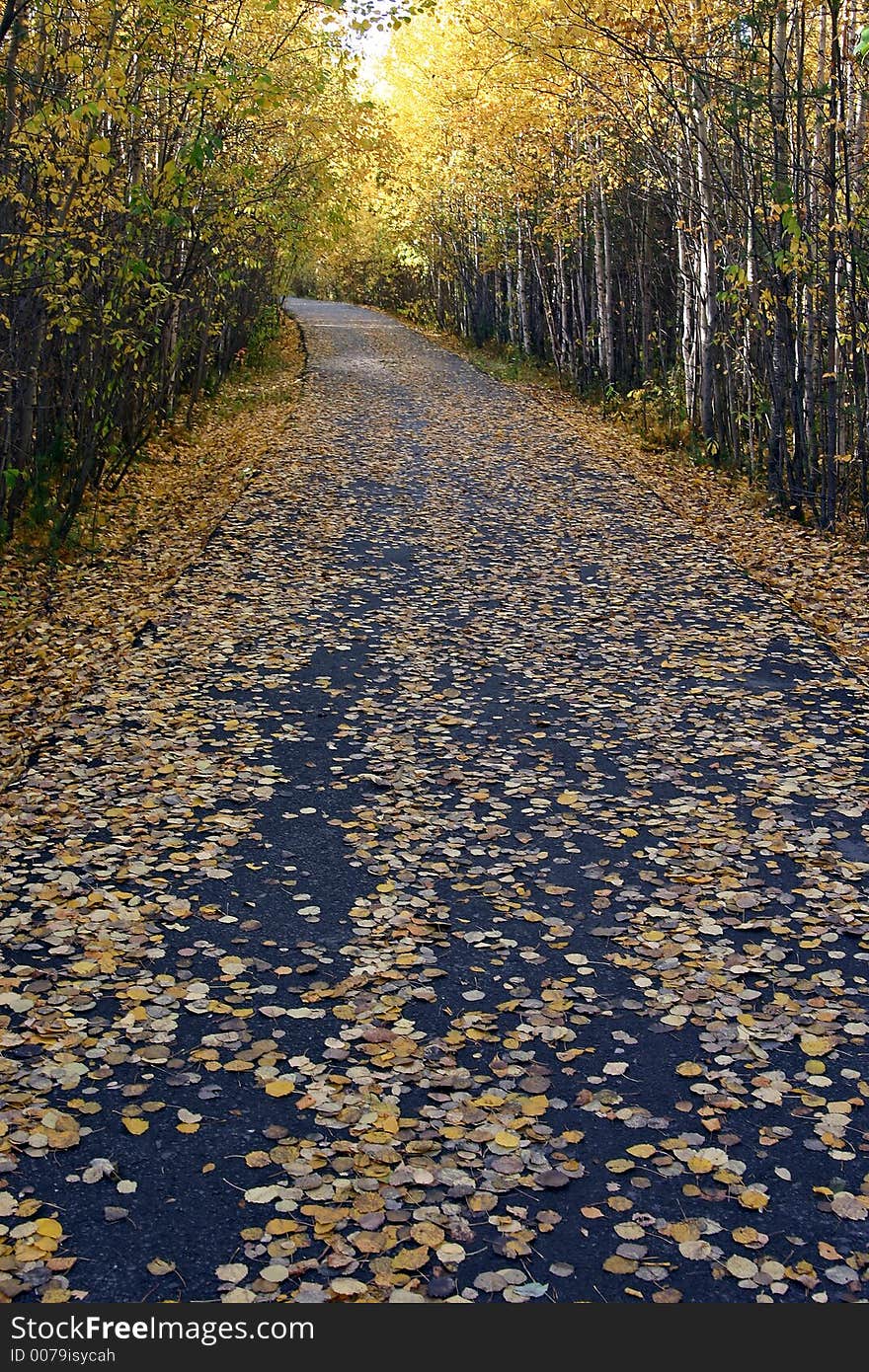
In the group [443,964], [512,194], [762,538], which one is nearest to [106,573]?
Result: [762,538]

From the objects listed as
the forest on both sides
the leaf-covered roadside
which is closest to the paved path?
the leaf-covered roadside

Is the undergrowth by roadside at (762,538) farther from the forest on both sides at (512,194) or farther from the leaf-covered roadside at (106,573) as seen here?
the leaf-covered roadside at (106,573)

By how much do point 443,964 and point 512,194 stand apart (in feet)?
70.1

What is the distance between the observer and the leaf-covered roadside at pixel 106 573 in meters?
8.22

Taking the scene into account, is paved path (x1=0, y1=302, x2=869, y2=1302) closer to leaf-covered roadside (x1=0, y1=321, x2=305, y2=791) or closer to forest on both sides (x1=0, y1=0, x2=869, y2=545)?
leaf-covered roadside (x1=0, y1=321, x2=305, y2=791)

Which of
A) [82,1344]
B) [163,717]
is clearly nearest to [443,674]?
[163,717]

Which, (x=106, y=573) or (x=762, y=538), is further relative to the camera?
(x=762, y=538)

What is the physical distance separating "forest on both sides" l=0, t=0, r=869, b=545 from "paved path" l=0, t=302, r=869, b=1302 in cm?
307

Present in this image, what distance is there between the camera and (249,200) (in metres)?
13.6

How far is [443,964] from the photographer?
509cm

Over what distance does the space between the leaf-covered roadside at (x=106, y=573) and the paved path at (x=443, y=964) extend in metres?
0.35

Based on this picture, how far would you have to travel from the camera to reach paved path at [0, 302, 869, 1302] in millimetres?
3600

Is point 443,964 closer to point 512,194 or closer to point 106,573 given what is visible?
point 106,573

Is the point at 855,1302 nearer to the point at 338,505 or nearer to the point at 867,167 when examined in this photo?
the point at 867,167
